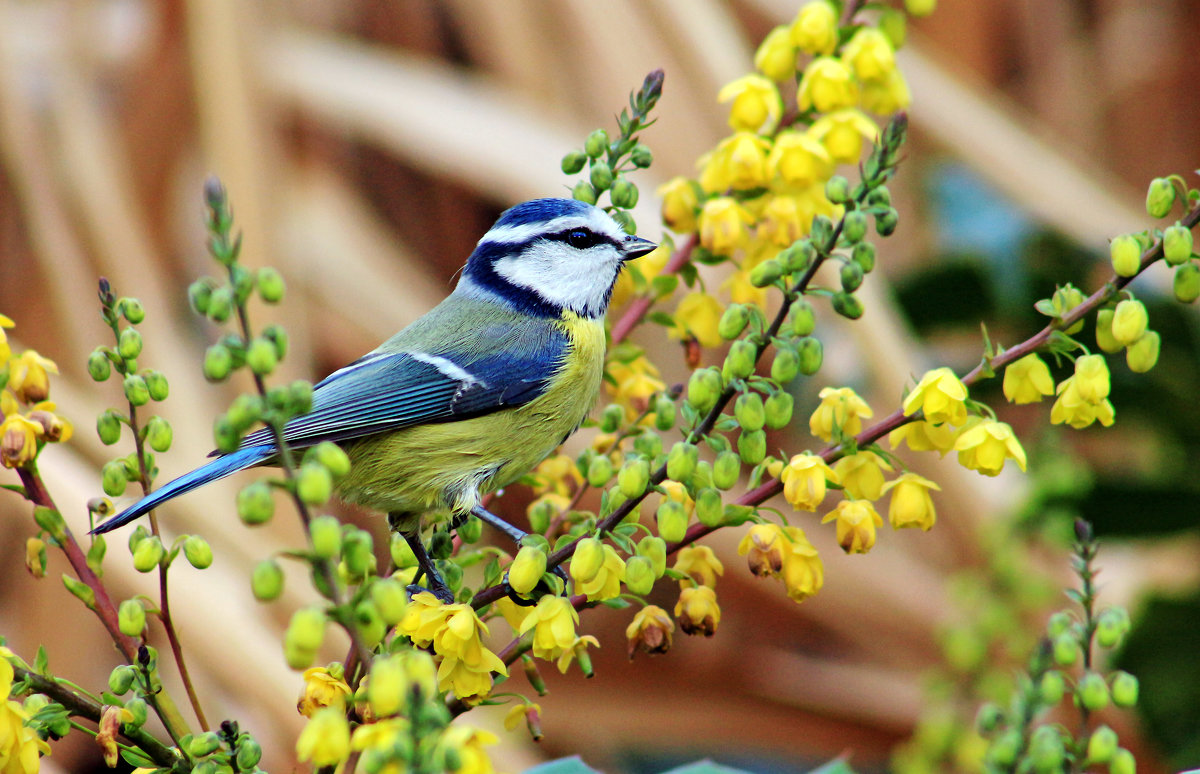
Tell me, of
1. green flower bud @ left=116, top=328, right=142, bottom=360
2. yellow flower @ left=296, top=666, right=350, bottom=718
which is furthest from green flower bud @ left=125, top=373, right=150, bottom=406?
yellow flower @ left=296, top=666, right=350, bottom=718

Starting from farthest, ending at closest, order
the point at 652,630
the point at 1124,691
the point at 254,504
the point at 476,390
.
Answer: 1. the point at 476,390
2. the point at 652,630
3. the point at 1124,691
4. the point at 254,504

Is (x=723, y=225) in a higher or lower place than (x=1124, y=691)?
higher

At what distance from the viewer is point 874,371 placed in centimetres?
145

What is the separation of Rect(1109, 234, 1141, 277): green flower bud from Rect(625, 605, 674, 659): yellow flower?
297mm

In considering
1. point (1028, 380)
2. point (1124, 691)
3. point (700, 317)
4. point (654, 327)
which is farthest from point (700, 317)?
point (654, 327)

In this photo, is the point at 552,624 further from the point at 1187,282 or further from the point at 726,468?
the point at 1187,282

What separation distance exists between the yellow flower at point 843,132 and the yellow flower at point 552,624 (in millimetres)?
355

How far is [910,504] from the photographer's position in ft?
1.86

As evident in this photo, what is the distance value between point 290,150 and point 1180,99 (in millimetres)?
1834

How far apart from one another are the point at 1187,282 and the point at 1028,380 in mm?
92

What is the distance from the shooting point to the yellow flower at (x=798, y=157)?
25.8 inches

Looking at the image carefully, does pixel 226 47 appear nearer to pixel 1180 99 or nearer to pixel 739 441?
pixel 739 441

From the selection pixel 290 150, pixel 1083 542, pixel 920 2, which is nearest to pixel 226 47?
pixel 290 150

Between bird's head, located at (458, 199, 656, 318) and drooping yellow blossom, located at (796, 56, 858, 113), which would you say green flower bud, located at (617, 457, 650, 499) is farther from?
bird's head, located at (458, 199, 656, 318)
